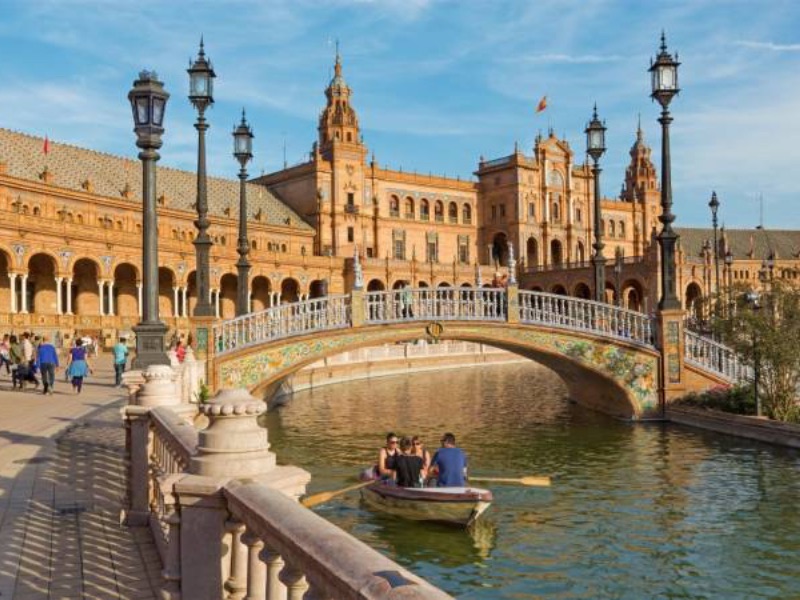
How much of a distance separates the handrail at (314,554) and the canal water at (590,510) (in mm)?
6638

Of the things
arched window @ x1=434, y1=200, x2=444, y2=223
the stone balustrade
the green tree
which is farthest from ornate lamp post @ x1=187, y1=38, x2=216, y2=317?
arched window @ x1=434, y1=200, x2=444, y2=223

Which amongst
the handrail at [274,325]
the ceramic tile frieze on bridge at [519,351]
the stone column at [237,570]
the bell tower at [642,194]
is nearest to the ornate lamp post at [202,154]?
the handrail at [274,325]

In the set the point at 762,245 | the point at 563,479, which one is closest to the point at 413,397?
the point at 563,479

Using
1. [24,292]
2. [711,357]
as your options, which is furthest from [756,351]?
[24,292]

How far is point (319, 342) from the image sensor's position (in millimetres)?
21125

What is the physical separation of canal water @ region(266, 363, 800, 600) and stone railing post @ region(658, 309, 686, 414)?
3.96 ft

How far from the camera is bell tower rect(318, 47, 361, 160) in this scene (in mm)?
76125

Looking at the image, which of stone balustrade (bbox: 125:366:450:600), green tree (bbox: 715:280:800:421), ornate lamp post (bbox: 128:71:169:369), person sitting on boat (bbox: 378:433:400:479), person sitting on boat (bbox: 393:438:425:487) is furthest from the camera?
green tree (bbox: 715:280:800:421)

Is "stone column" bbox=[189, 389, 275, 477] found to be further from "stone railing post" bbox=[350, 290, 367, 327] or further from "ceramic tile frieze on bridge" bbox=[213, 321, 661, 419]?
"stone railing post" bbox=[350, 290, 367, 327]

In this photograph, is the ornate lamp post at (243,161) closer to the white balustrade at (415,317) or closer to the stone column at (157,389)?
the white balustrade at (415,317)

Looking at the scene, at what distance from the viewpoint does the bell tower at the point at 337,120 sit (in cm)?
7612

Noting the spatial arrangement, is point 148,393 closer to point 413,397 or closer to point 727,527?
point 727,527

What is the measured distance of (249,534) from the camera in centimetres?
405

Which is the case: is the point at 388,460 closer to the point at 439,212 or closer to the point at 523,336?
the point at 523,336
